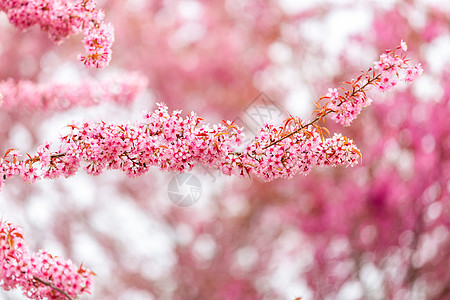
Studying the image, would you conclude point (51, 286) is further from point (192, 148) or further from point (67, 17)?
point (67, 17)

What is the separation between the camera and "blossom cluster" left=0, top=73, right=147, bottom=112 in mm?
2641

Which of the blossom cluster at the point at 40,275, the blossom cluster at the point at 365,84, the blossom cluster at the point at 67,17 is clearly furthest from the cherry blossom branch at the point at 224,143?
the blossom cluster at the point at 67,17

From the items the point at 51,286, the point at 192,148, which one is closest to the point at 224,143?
Answer: the point at 192,148

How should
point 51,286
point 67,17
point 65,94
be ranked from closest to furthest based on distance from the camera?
point 51,286, point 67,17, point 65,94

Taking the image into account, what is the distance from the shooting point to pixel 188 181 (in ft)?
15.5

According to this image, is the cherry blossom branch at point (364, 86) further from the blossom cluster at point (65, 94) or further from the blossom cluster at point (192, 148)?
the blossom cluster at point (65, 94)

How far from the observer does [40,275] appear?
1.69m

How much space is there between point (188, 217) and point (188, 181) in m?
2.34

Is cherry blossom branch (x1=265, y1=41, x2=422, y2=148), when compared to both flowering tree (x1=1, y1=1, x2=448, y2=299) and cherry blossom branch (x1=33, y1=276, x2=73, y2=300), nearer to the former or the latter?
flowering tree (x1=1, y1=1, x2=448, y2=299)

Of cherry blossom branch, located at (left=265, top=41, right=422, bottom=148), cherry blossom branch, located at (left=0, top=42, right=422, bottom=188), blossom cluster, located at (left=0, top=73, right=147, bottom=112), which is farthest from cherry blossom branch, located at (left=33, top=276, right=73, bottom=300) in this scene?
blossom cluster, located at (left=0, top=73, right=147, bottom=112)

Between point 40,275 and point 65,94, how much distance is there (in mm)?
1188

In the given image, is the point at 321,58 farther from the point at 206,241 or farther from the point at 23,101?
the point at 23,101

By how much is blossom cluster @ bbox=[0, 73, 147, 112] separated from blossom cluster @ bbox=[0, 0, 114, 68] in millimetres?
534

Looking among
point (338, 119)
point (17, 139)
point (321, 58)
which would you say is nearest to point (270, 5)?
point (321, 58)
